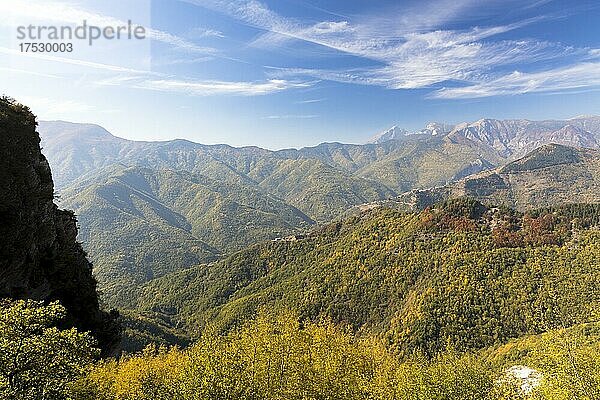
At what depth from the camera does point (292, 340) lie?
48281 millimetres

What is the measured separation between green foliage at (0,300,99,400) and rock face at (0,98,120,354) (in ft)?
119

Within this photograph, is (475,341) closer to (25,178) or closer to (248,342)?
(248,342)

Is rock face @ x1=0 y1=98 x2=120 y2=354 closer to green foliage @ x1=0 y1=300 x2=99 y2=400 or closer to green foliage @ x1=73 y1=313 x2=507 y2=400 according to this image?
green foliage @ x1=73 y1=313 x2=507 y2=400

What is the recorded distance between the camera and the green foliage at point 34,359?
73.3 feet

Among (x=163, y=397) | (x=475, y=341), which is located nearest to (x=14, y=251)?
(x=163, y=397)

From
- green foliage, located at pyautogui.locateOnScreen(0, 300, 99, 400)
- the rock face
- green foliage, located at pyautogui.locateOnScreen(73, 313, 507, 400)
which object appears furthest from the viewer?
the rock face

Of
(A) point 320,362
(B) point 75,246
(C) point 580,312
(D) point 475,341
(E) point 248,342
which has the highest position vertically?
(B) point 75,246

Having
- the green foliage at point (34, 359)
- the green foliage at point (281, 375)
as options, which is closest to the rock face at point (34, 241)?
the green foliage at point (281, 375)

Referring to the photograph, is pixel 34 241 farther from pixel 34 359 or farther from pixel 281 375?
pixel 281 375

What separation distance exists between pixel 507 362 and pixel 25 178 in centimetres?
14955

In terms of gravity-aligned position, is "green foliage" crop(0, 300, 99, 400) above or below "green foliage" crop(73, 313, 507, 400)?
above

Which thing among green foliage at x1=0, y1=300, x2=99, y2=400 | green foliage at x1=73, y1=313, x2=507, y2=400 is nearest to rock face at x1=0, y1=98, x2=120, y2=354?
green foliage at x1=73, y1=313, x2=507, y2=400

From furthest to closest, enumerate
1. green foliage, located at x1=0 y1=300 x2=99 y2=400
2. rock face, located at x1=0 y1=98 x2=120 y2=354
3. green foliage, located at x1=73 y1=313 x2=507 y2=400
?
rock face, located at x1=0 y1=98 x2=120 y2=354 < green foliage, located at x1=73 y1=313 x2=507 y2=400 < green foliage, located at x1=0 y1=300 x2=99 y2=400

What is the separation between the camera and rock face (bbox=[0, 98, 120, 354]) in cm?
5481
